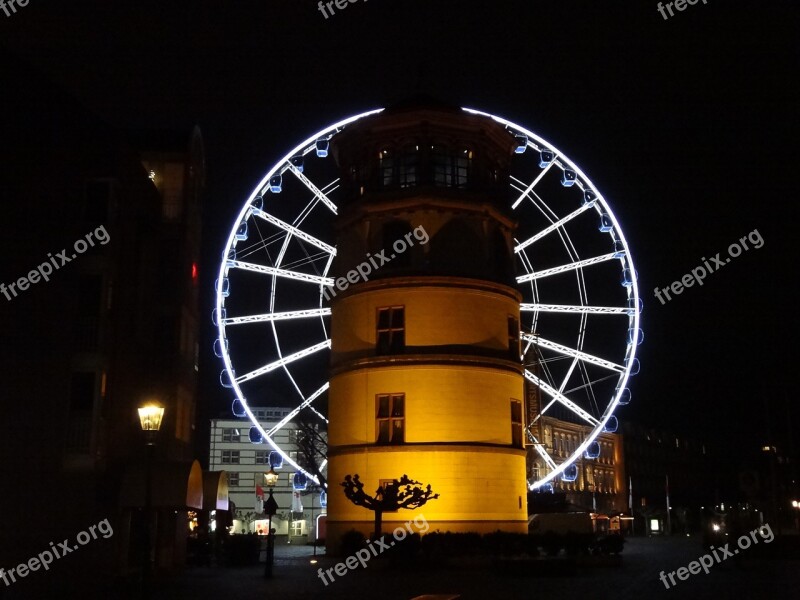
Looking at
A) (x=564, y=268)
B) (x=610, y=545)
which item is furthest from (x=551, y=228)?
(x=610, y=545)

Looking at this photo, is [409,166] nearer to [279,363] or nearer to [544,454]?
[279,363]

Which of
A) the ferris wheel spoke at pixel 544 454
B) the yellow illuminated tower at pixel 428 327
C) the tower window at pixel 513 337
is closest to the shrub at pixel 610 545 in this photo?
the yellow illuminated tower at pixel 428 327

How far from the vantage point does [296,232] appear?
48031mm

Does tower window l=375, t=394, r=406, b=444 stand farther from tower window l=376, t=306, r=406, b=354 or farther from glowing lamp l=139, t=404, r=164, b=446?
glowing lamp l=139, t=404, r=164, b=446

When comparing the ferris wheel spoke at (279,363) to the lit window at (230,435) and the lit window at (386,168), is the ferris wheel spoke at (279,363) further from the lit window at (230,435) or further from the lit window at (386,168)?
the lit window at (230,435)

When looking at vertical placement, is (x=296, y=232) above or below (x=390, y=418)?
above

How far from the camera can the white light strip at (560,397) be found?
4534 centimetres

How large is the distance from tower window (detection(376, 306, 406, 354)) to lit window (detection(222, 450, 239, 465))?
214 feet

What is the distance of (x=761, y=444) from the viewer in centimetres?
6475

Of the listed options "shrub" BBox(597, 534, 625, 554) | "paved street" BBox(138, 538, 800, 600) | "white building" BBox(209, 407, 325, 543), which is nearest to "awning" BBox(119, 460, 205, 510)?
"paved street" BBox(138, 538, 800, 600)

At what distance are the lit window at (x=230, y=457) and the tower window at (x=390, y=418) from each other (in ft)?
214

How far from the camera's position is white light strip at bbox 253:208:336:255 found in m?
47.9

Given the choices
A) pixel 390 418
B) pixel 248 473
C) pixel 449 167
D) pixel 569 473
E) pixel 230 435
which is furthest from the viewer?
pixel 230 435

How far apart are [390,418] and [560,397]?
935 centimetres
